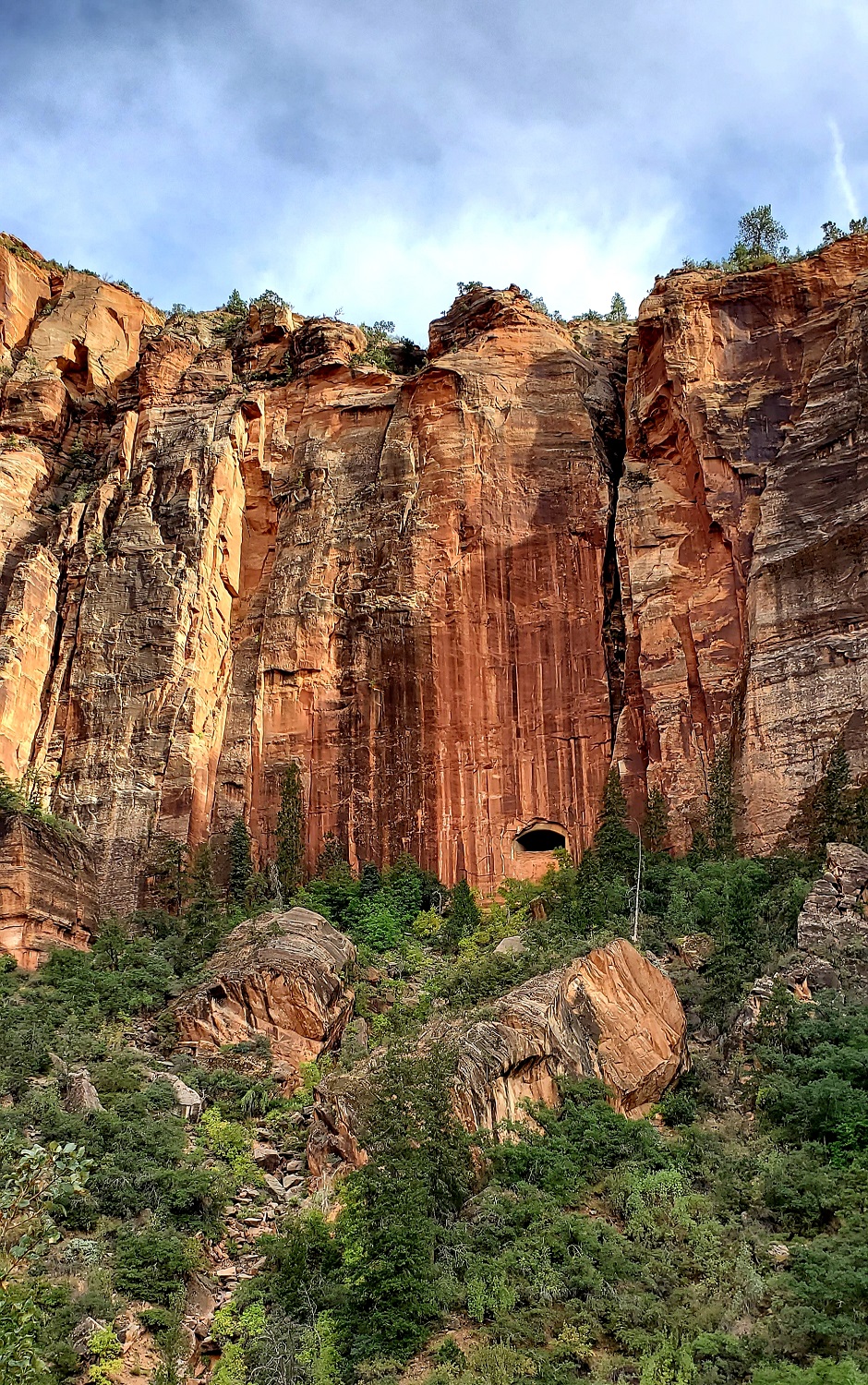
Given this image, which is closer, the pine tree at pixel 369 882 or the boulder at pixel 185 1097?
the boulder at pixel 185 1097

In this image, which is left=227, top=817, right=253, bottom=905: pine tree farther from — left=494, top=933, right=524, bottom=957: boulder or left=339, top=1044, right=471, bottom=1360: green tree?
left=339, top=1044, right=471, bottom=1360: green tree

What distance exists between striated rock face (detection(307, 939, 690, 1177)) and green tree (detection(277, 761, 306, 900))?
1346 centimetres

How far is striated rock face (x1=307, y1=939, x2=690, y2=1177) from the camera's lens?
28.8m

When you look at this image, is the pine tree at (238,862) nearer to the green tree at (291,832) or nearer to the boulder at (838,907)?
the green tree at (291,832)

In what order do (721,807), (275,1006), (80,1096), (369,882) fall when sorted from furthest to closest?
(369,882) < (721,807) < (275,1006) < (80,1096)

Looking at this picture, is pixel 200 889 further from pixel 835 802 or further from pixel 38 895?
pixel 835 802

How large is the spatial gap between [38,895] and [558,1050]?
1788 cm

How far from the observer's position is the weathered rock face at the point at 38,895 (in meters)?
40.0

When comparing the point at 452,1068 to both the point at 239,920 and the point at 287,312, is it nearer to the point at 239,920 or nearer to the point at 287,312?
the point at 239,920

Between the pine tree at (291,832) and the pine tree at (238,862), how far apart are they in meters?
1.05

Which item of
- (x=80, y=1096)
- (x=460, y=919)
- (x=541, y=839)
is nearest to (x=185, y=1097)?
(x=80, y=1096)

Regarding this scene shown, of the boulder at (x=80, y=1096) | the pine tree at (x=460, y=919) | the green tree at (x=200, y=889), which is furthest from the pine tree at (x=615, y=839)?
the boulder at (x=80, y=1096)

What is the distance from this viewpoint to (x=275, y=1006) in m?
35.0

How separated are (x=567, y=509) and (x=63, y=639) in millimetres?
18028
